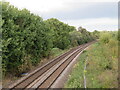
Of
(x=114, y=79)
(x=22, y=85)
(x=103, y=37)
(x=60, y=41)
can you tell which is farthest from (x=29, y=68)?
(x=60, y=41)

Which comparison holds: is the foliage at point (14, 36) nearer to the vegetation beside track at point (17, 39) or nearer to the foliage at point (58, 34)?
the vegetation beside track at point (17, 39)

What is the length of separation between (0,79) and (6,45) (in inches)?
117

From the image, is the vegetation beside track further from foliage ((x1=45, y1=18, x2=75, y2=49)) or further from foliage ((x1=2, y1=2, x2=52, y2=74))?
foliage ((x1=45, y1=18, x2=75, y2=49))

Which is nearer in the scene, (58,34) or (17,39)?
(17,39)

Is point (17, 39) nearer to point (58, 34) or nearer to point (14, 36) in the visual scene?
point (14, 36)

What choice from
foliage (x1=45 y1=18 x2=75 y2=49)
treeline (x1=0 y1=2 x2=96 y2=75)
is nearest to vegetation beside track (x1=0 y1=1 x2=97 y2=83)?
treeline (x1=0 y1=2 x2=96 y2=75)

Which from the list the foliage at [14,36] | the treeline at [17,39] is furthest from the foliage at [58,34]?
the foliage at [14,36]

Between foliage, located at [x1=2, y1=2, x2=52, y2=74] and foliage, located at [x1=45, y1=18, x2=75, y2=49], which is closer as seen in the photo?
foliage, located at [x1=2, y1=2, x2=52, y2=74]

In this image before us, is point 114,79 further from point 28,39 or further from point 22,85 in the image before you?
point 28,39

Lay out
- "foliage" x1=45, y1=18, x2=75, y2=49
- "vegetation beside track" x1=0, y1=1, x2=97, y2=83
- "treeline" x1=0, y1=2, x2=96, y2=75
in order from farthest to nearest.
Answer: "foliage" x1=45, y1=18, x2=75, y2=49
"treeline" x1=0, y1=2, x2=96, y2=75
"vegetation beside track" x1=0, y1=1, x2=97, y2=83

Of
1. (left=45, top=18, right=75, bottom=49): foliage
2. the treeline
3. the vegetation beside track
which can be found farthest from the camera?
(left=45, top=18, right=75, bottom=49): foliage

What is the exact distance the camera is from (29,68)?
20.6 metres

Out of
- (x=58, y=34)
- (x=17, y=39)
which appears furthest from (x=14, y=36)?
(x=58, y=34)

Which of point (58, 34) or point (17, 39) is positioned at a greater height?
point (58, 34)
